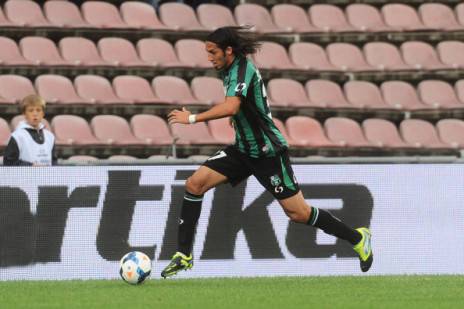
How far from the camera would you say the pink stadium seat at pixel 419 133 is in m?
15.1

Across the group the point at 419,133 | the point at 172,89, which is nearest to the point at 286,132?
the point at 172,89

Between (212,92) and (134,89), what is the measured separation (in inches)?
42.4

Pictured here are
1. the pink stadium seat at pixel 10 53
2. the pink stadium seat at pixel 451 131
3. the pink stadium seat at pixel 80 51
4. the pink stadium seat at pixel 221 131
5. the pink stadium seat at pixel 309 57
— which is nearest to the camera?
the pink stadium seat at pixel 10 53

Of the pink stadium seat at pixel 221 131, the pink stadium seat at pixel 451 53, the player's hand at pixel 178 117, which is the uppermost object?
the player's hand at pixel 178 117

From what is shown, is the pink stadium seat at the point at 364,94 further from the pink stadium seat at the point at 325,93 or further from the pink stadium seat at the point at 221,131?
the pink stadium seat at the point at 221,131

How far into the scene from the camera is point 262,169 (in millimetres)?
8633

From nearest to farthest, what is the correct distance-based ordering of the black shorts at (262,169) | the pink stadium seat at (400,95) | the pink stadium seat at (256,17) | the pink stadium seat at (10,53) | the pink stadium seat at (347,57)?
the black shorts at (262,169) < the pink stadium seat at (10,53) < the pink stadium seat at (400,95) < the pink stadium seat at (347,57) < the pink stadium seat at (256,17)

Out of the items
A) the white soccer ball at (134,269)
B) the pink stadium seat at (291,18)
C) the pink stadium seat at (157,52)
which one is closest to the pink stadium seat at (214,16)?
the pink stadium seat at (291,18)

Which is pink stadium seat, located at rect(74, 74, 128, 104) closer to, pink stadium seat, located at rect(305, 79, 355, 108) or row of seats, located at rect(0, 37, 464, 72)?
row of seats, located at rect(0, 37, 464, 72)

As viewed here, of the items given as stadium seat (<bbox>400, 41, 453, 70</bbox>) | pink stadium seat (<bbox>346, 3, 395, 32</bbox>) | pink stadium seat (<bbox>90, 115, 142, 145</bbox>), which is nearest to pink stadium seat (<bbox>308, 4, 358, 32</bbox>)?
pink stadium seat (<bbox>346, 3, 395, 32</bbox>)

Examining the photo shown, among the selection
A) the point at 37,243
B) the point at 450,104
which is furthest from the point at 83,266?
the point at 450,104

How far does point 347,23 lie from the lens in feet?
55.9

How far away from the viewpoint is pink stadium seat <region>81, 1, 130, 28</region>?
50.3ft

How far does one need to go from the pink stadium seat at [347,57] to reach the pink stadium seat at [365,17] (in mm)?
534
